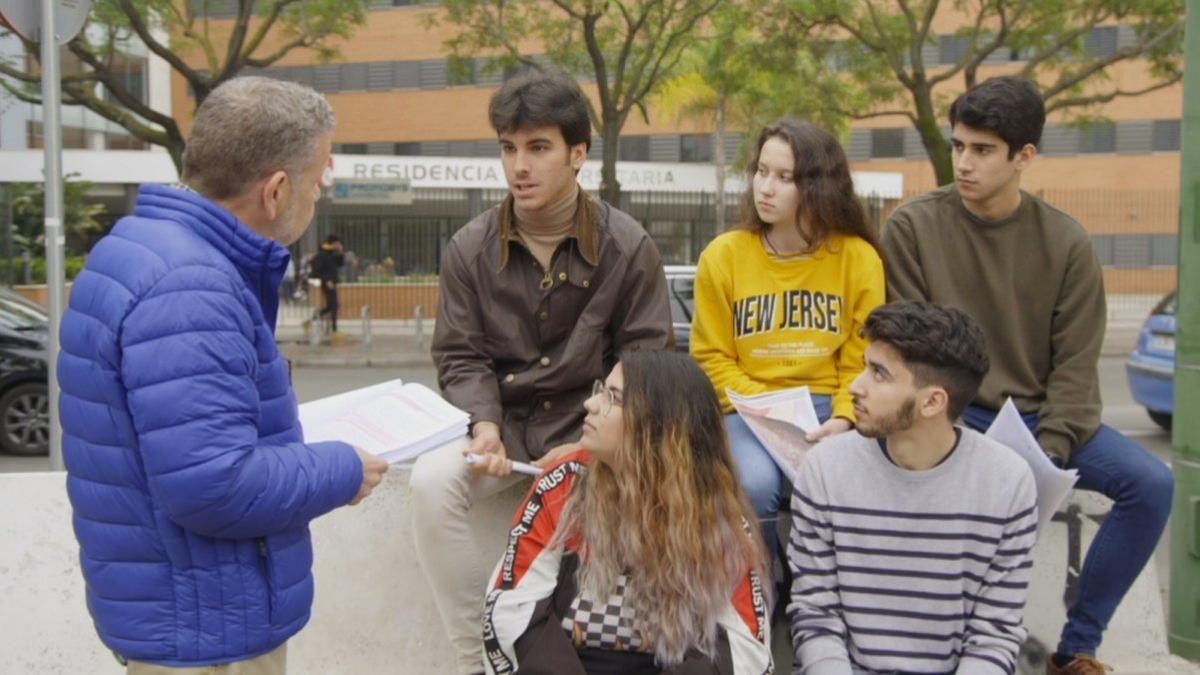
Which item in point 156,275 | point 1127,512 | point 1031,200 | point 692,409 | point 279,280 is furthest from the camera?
point 1031,200

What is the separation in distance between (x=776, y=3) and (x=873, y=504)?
18.5m

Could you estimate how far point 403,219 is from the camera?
2700cm

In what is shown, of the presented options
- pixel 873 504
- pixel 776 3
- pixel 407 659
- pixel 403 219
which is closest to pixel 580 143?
pixel 873 504

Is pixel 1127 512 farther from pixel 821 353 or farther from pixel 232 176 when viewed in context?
pixel 232 176

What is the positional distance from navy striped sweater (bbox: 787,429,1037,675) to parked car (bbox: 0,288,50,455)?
9489 mm

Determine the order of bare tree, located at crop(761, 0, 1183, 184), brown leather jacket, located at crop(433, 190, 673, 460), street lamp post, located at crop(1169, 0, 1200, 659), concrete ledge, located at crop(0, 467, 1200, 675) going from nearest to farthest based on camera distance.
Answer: brown leather jacket, located at crop(433, 190, 673, 460) < concrete ledge, located at crop(0, 467, 1200, 675) < street lamp post, located at crop(1169, 0, 1200, 659) < bare tree, located at crop(761, 0, 1183, 184)

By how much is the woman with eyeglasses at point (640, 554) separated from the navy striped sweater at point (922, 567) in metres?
0.26

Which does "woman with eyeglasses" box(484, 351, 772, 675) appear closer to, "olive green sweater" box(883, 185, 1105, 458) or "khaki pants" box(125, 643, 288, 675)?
"khaki pants" box(125, 643, 288, 675)

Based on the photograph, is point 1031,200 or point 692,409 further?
point 1031,200

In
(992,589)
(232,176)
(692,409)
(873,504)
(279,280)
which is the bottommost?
(992,589)

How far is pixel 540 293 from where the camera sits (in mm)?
4062

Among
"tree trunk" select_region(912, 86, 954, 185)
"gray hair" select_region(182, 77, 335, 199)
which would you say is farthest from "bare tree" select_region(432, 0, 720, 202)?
"gray hair" select_region(182, 77, 335, 199)

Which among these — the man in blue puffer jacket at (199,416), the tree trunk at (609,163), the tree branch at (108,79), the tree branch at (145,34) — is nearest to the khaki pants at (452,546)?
the man in blue puffer jacket at (199,416)

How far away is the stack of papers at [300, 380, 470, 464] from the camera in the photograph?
3031mm
